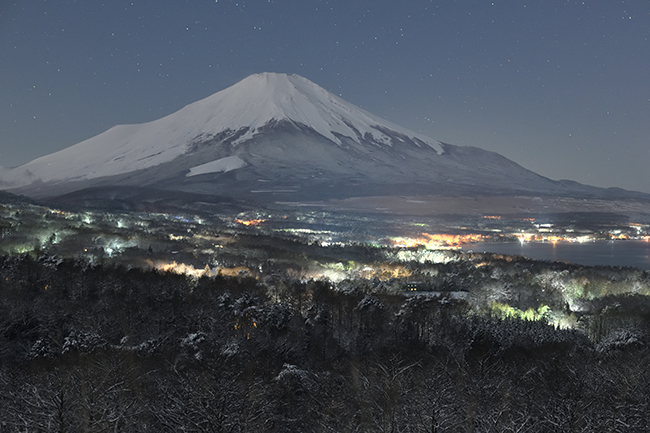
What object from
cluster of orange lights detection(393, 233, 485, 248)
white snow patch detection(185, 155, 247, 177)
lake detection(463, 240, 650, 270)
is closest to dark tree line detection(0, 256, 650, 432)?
lake detection(463, 240, 650, 270)

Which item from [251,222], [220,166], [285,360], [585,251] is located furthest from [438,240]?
[220,166]

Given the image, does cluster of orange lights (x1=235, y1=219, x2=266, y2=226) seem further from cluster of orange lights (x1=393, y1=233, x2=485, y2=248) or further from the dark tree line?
the dark tree line

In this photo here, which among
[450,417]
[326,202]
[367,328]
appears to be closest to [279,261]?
[367,328]

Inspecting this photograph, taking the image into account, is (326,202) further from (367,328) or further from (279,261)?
(367,328)

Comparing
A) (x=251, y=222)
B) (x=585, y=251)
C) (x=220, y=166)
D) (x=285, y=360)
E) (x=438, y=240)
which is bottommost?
(x=285, y=360)

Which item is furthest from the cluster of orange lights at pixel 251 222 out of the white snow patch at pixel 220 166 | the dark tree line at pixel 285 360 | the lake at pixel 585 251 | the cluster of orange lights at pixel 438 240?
the white snow patch at pixel 220 166

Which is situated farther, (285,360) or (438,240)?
(438,240)

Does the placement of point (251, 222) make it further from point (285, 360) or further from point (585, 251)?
point (285, 360)
